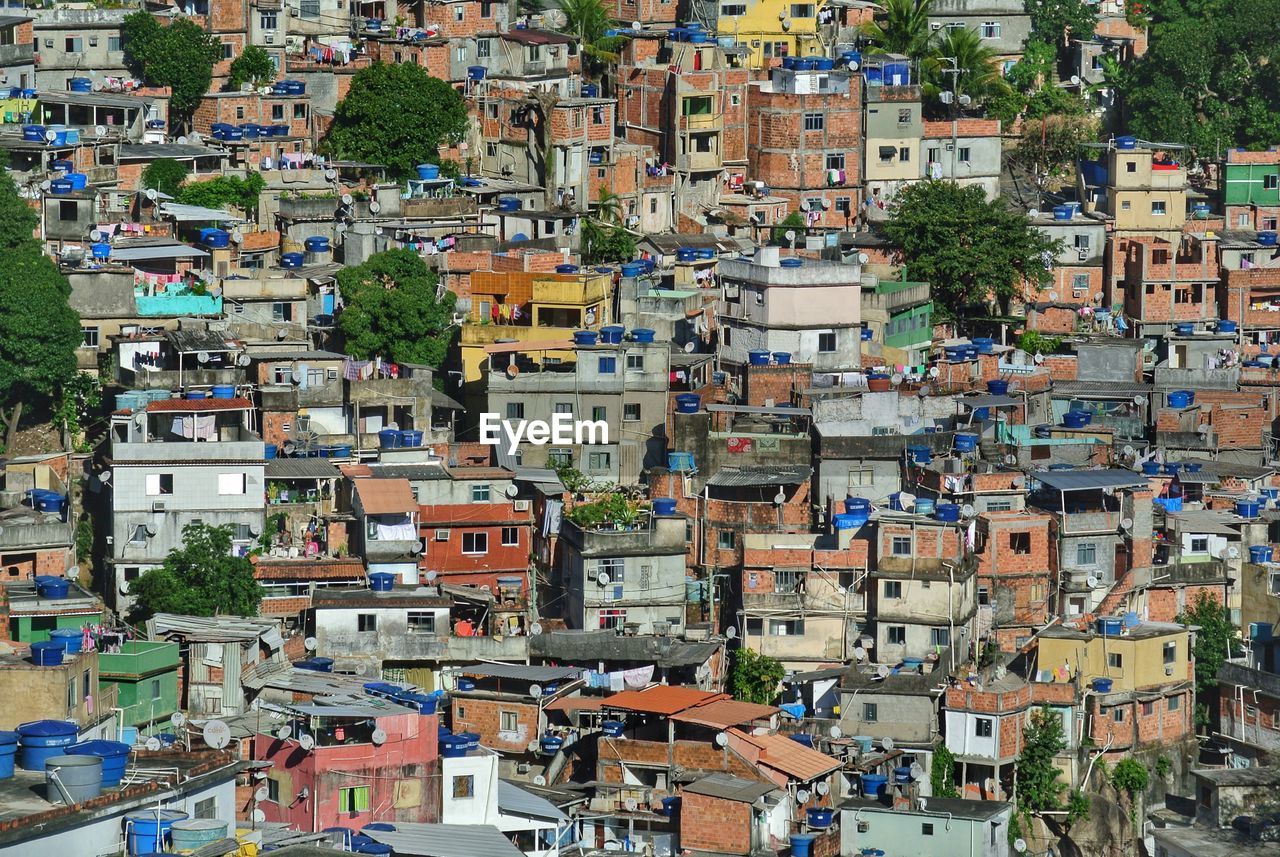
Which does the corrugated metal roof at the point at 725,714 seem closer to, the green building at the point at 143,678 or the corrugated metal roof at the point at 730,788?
the corrugated metal roof at the point at 730,788

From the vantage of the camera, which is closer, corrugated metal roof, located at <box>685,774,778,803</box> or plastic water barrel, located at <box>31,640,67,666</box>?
plastic water barrel, located at <box>31,640,67,666</box>

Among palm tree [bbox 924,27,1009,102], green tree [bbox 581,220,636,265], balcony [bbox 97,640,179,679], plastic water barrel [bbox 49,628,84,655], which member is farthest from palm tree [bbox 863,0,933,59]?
plastic water barrel [bbox 49,628,84,655]

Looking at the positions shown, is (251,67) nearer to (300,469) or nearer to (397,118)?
(397,118)

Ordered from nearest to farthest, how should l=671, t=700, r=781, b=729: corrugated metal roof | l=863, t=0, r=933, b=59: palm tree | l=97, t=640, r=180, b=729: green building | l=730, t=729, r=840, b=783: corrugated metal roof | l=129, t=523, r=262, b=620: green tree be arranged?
l=97, t=640, r=180, b=729: green building → l=730, t=729, r=840, b=783: corrugated metal roof → l=671, t=700, r=781, b=729: corrugated metal roof → l=129, t=523, r=262, b=620: green tree → l=863, t=0, r=933, b=59: palm tree

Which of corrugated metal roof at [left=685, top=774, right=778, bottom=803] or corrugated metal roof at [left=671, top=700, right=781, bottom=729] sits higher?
corrugated metal roof at [left=671, top=700, right=781, bottom=729]

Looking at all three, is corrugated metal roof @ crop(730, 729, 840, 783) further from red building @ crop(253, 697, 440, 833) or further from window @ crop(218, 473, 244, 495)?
window @ crop(218, 473, 244, 495)

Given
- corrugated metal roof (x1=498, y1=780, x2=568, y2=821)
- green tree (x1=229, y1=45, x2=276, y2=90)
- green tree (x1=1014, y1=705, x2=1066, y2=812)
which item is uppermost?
green tree (x1=229, y1=45, x2=276, y2=90)

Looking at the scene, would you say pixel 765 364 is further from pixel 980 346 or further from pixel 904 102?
pixel 904 102
